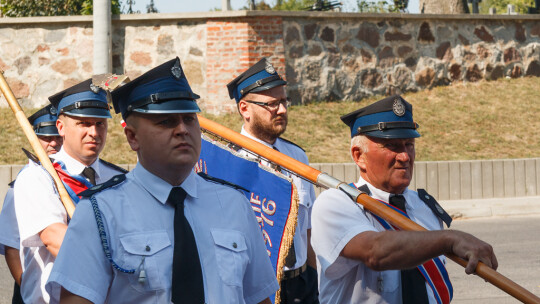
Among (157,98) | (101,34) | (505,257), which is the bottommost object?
(505,257)

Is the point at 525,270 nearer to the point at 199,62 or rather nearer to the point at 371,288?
the point at 371,288

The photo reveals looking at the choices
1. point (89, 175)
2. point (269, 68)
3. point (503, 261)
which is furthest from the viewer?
point (503, 261)

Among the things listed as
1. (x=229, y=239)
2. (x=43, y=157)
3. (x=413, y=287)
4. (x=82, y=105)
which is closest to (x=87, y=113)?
(x=82, y=105)

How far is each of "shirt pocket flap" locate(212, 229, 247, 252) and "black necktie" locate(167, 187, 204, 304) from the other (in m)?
0.11

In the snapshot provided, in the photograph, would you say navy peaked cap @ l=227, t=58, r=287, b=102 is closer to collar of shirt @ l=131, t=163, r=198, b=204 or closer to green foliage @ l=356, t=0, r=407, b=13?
collar of shirt @ l=131, t=163, r=198, b=204

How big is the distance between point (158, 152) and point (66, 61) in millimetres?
14208

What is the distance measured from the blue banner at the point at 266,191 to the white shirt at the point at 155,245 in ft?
4.46

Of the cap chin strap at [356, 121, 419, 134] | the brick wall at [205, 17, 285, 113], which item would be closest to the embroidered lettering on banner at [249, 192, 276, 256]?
the cap chin strap at [356, 121, 419, 134]

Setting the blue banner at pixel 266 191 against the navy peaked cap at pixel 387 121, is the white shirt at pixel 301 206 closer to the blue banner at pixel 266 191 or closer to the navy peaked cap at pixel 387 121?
the blue banner at pixel 266 191

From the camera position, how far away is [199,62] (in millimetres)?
16375

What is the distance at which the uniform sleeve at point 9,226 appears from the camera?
15.3 feet

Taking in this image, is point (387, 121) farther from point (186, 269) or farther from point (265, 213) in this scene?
point (186, 269)

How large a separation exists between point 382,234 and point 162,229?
912 millimetres

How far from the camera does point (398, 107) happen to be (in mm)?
3783
